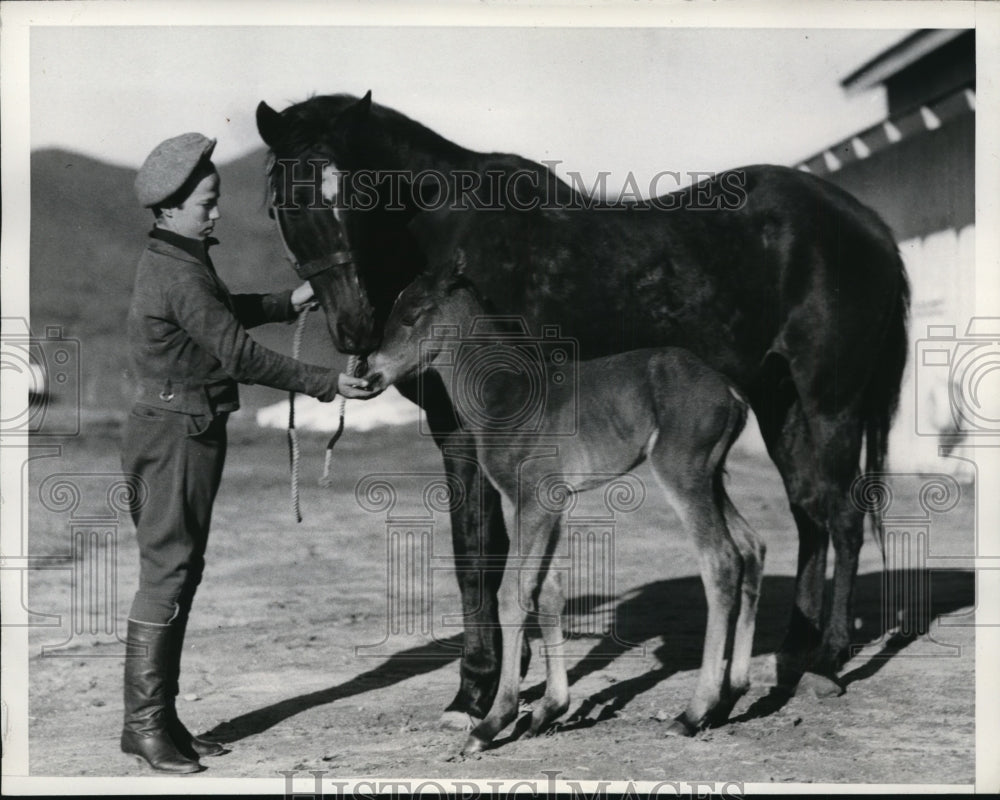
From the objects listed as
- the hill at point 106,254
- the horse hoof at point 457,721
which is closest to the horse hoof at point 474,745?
the horse hoof at point 457,721

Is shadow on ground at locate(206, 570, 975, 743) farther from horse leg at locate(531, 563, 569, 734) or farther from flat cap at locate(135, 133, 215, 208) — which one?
flat cap at locate(135, 133, 215, 208)

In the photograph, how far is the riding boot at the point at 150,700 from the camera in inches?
237

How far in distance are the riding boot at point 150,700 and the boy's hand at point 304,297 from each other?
163cm

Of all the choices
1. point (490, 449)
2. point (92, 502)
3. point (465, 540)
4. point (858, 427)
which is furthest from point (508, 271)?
point (92, 502)

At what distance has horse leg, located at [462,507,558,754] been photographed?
6145 millimetres

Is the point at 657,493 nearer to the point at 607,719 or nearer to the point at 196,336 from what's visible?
the point at 607,719

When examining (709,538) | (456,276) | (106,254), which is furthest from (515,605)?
(106,254)

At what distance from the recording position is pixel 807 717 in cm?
664

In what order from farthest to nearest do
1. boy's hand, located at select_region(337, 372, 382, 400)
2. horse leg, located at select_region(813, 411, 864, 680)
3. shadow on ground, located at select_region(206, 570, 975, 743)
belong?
horse leg, located at select_region(813, 411, 864, 680), shadow on ground, located at select_region(206, 570, 975, 743), boy's hand, located at select_region(337, 372, 382, 400)

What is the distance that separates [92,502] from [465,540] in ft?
6.84

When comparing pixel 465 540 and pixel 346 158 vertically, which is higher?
pixel 346 158

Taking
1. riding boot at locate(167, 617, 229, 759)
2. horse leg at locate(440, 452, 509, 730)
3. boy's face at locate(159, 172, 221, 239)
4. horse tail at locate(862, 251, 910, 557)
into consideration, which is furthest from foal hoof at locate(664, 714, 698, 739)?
boy's face at locate(159, 172, 221, 239)

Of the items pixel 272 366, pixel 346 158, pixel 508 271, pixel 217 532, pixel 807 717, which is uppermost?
pixel 346 158

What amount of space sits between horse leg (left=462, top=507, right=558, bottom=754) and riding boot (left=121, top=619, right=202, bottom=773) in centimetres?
136
